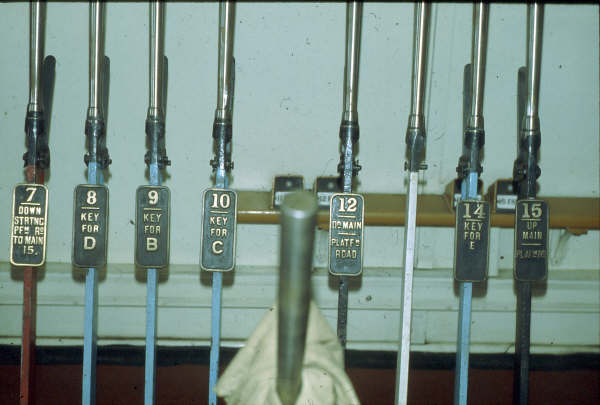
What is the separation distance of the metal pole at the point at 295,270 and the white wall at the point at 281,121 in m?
0.76

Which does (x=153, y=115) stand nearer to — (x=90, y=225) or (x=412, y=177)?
(x=90, y=225)

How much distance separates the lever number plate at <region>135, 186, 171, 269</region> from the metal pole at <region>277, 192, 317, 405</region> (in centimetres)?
41

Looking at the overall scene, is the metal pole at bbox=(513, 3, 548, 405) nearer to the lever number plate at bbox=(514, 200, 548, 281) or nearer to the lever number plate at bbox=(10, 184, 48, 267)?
the lever number plate at bbox=(514, 200, 548, 281)

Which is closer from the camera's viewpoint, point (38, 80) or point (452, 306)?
point (38, 80)

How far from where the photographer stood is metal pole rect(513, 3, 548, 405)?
2.91 feet

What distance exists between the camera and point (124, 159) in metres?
1.22

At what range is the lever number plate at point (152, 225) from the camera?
0.86 m

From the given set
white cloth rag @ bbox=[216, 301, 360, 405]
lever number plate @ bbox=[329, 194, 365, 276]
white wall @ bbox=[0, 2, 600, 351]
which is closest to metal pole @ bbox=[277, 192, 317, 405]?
white cloth rag @ bbox=[216, 301, 360, 405]

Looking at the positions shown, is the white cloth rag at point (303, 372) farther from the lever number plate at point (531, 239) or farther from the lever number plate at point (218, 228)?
the lever number plate at point (531, 239)

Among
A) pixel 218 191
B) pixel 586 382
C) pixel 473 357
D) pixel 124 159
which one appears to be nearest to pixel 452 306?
pixel 473 357

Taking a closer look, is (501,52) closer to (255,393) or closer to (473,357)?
(473,357)

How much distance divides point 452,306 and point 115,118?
0.81 meters

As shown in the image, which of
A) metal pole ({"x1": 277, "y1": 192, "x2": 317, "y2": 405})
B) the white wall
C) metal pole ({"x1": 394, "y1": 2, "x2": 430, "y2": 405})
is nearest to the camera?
metal pole ({"x1": 277, "y1": 192, "x2": 317, "y2": 405})

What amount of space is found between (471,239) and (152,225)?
466 mm
